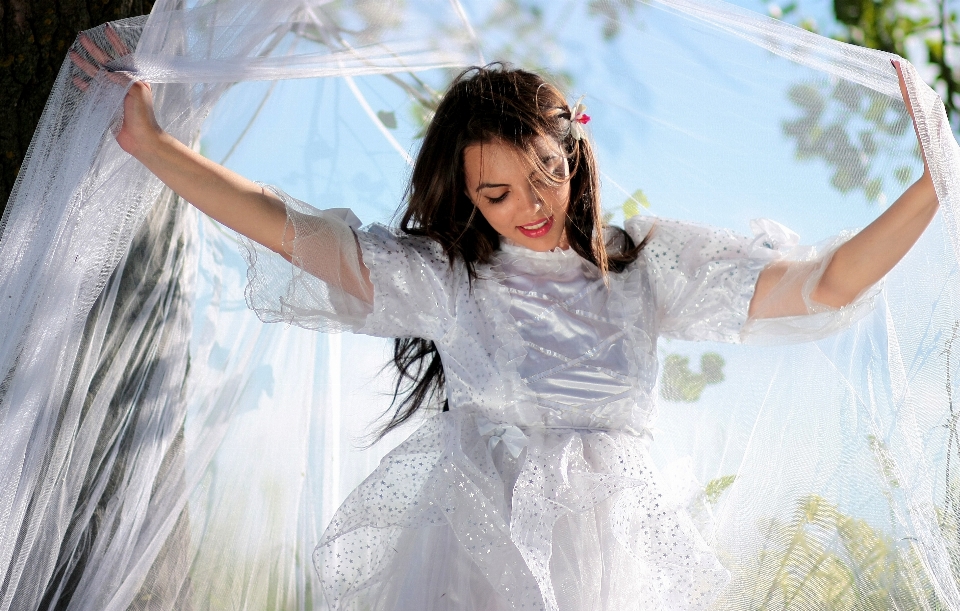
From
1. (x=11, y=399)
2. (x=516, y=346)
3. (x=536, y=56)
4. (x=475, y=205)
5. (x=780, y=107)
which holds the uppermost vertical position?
(x=536, y=56)

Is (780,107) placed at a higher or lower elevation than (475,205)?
higher

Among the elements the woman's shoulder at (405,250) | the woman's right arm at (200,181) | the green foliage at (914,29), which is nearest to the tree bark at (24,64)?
the woman's right arm at (200,181)

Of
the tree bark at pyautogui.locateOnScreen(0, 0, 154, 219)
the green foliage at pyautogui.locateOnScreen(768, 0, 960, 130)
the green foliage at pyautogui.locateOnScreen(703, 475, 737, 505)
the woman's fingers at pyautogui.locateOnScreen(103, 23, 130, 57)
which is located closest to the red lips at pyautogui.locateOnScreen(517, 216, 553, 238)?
the green foliage at pyautogui.locateOnScreen(703, 475, 737, 505)

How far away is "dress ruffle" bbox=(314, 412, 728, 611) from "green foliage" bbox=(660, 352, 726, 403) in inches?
10.3

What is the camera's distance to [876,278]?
1.51 meters

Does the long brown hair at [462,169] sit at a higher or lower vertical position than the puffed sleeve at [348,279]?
higher

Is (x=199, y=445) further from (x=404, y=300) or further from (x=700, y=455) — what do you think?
(x=700, y=455)

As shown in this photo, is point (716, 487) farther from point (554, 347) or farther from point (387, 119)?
point (387, 119)

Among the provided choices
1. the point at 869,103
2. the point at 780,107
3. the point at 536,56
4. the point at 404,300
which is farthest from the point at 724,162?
the point at 404,300

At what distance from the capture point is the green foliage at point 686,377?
1.79 m

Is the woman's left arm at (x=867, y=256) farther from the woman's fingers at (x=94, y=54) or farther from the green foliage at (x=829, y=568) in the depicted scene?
the woman's fingers at (x=94, y=54)

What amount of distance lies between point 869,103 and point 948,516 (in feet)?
2.14

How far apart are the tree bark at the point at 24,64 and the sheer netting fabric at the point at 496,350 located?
10.8 inches

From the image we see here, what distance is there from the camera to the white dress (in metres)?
1.45
